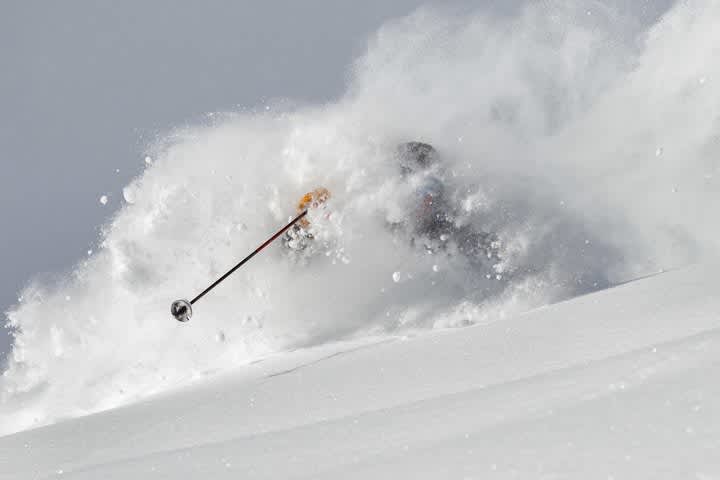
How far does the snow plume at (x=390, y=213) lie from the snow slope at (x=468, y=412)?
1.99 m

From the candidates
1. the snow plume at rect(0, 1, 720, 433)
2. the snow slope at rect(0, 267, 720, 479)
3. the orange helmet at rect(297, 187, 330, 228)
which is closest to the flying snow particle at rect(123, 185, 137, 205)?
the snow plume at rect(0, 1, 720, 433)

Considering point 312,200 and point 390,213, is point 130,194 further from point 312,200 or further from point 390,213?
point 390,213

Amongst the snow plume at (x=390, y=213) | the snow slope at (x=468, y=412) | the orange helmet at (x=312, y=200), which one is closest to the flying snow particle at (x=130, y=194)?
the snow plume at (x=390, y=213)

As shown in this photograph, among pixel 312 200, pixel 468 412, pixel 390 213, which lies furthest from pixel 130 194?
pixel 468 412

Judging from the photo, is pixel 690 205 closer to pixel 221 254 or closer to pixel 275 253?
pixel 275 253

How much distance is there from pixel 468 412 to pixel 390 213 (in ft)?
16.0

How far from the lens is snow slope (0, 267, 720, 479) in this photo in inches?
69.4

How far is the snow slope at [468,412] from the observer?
5.78 feet

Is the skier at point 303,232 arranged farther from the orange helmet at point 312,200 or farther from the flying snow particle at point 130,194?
the flying snow particle at point 130,194

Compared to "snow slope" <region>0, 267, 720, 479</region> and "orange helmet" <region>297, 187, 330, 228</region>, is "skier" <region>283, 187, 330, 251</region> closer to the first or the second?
"orange helmet" <region>297, 187, 330, 228</region>

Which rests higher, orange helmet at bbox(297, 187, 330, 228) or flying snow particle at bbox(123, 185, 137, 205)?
flying snow particle at bbox(123, 185, 137, 205)

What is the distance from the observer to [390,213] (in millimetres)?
7227

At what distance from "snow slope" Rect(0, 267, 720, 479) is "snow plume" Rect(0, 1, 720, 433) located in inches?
78.5

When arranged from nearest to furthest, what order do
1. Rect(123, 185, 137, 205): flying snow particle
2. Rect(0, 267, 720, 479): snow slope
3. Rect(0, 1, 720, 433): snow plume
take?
Rect(0, 267, 720, 479): snow slope
Rect(0, 1, 720, 433): snow plume
Rect(123, 185, 137, 205): flying snow particle
